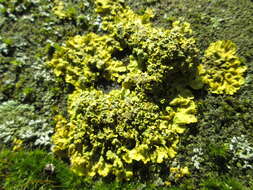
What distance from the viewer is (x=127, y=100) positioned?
289cm

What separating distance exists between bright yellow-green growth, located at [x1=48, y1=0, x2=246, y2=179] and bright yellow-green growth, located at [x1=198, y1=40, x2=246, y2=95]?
0.63 feet

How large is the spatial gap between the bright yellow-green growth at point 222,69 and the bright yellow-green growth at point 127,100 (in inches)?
7.6

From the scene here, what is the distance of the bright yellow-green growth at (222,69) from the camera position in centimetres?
288

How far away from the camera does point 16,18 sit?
13.8ft

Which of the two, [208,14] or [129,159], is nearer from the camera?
[129,159]

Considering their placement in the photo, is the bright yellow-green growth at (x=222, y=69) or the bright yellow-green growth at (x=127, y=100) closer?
the bright yellow-green growth at (x=127, y=100)

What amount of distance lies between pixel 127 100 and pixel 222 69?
129cm

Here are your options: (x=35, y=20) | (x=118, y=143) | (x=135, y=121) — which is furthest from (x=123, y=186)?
(x=35, y=20)

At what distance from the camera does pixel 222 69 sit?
295cm

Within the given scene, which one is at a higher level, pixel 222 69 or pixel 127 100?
pixel 222 69

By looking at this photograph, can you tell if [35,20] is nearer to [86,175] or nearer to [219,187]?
[86,175]

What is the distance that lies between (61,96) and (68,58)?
1.94ft

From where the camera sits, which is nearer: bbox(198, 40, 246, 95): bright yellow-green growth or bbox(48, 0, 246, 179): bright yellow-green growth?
bbox(48, 0, 246, 179): bright yellow-green growth

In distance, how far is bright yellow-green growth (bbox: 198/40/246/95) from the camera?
9.43ft
